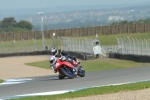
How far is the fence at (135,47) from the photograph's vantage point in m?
35.8

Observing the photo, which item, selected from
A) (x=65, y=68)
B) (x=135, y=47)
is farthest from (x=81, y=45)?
(x=65, y=68)

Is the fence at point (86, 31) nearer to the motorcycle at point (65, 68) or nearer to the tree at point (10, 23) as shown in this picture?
the tree at point (10, 23)

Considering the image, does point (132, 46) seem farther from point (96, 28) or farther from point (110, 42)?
point (96, 28)

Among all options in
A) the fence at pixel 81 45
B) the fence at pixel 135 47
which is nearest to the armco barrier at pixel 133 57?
the fence at pixel 135 47

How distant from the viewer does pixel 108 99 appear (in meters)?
12.9

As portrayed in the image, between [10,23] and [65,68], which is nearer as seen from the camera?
[65,68]

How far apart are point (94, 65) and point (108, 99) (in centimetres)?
2278

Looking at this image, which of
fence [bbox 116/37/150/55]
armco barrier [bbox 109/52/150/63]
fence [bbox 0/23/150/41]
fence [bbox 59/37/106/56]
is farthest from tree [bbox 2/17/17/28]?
armco barrier [bbox 109/52/150/63]

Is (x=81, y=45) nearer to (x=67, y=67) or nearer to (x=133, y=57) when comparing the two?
(x=133, y=57)

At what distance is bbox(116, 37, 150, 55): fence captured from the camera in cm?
3581

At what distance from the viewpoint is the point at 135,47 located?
3794 centimetres

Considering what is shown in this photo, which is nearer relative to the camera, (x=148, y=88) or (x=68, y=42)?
(x=148, y=88)

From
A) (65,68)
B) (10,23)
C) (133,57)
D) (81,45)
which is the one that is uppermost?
(10,23)

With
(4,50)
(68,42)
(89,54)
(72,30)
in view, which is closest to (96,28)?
(72,30)
